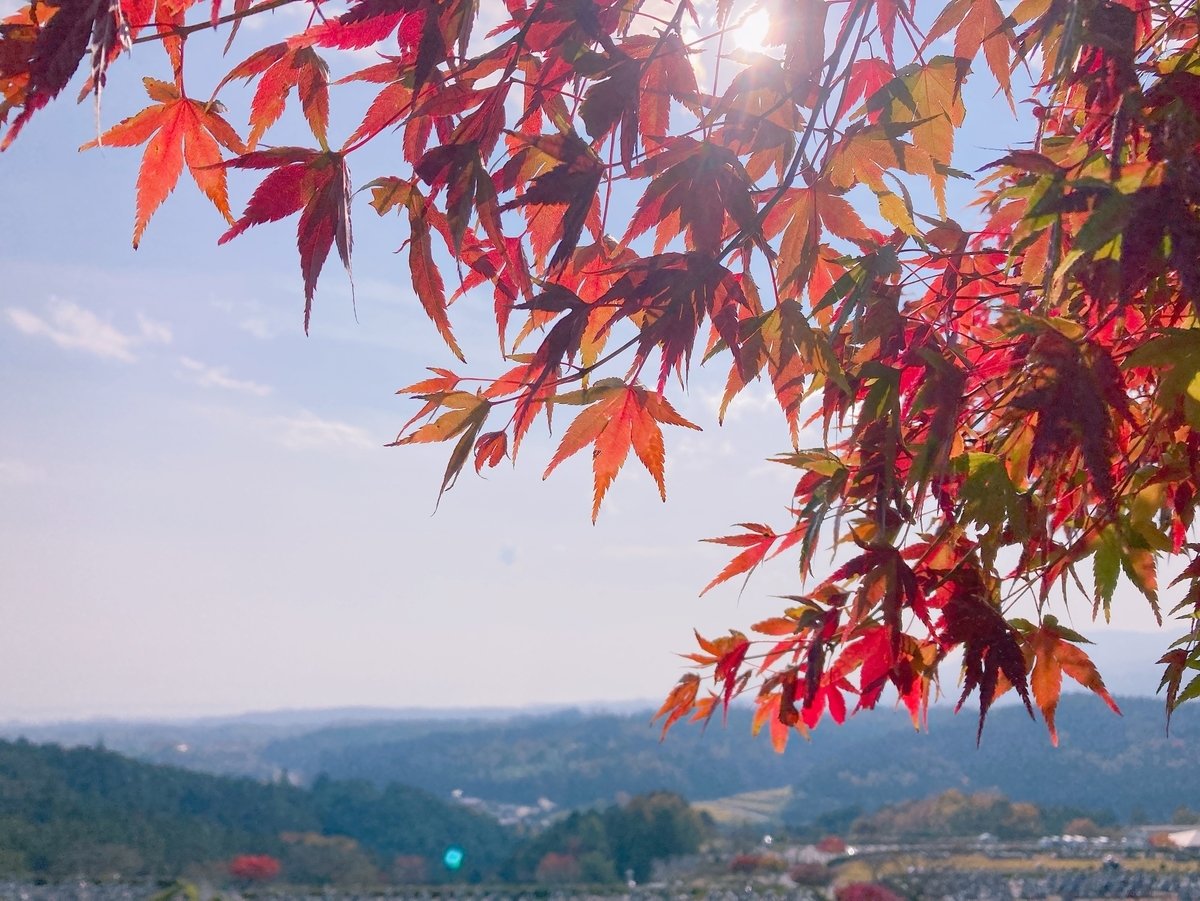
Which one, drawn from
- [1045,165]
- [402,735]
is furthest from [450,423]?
[402,735]

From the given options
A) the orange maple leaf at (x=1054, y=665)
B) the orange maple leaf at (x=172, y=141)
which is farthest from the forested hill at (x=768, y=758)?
the orange maple leaf at (x=172, y=141)

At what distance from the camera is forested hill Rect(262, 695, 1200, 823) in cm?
4062

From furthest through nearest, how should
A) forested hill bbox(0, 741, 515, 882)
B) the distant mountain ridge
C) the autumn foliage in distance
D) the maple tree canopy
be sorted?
the distant mountain ridge < forested hill bbox(0, 741, 515, 882) < the autumn foliage in distance < the maple tree canopy

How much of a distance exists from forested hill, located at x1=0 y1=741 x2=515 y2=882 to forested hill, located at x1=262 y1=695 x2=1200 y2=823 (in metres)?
16.4

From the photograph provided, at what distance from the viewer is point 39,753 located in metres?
43.4

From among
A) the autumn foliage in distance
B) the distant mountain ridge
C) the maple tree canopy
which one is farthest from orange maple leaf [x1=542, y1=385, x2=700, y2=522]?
the autumn foliage in distance

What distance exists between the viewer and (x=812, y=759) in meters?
68.4

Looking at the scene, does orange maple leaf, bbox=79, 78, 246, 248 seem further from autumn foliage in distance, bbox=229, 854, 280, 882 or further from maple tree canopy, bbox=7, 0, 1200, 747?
autumn foliage in distance, bbox=229, 854, 280, 882

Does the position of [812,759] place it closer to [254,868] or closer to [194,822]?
[254,868]

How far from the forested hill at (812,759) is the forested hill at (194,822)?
1643 centimetres

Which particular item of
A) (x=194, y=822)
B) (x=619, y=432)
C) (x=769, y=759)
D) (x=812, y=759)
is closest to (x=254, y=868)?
(x=194, y=822)

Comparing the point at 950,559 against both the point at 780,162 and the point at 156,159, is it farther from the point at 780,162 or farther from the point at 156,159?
the point at 156,159

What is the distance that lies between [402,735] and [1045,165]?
302 ft

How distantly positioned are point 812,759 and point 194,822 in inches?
1853
